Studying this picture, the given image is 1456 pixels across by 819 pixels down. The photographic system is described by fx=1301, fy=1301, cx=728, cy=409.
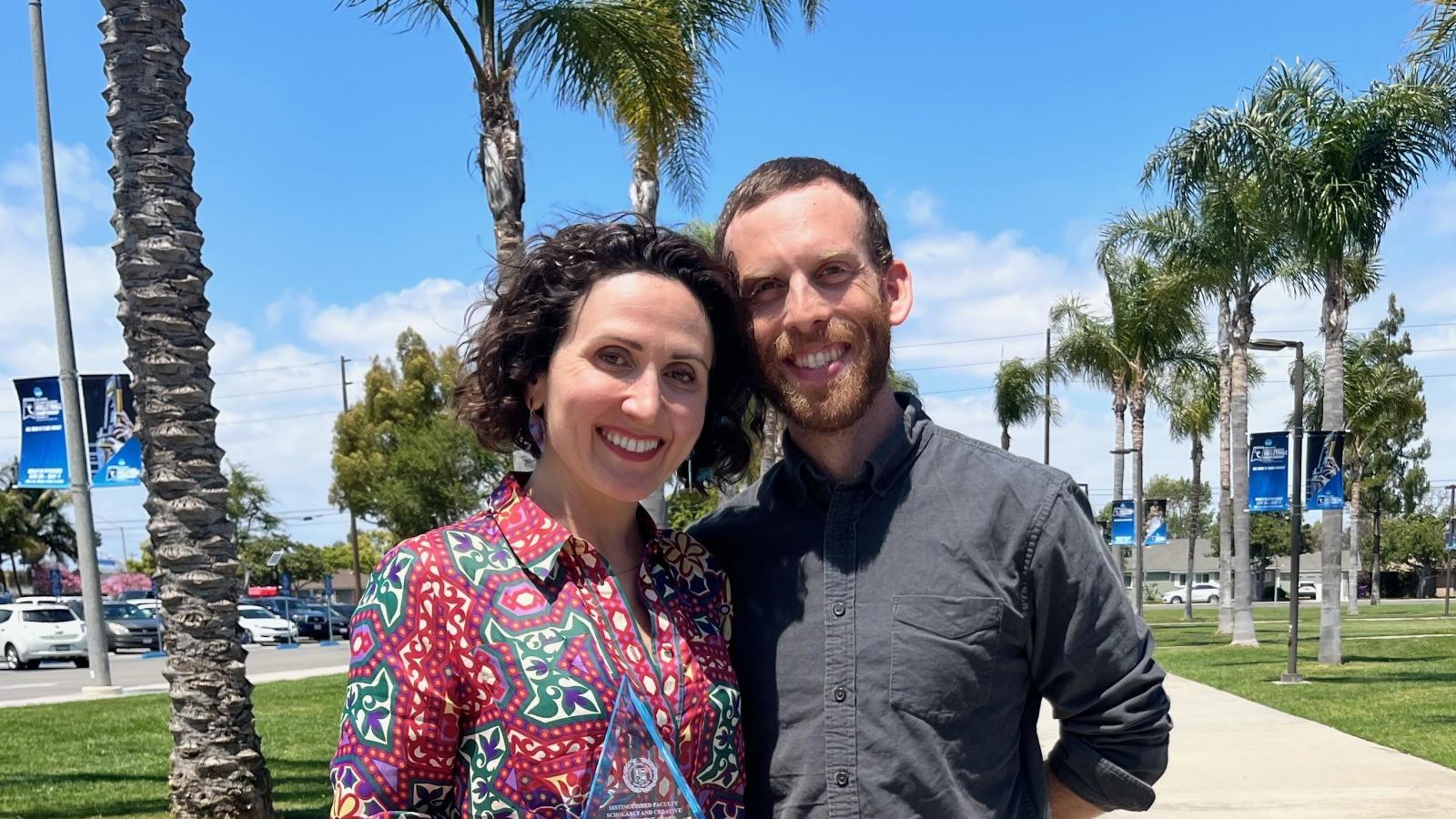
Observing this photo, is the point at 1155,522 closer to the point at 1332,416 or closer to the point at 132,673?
the point at 1332,416

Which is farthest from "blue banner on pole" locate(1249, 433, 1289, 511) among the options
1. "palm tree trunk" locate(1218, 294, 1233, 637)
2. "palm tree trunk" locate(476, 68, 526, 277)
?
"palm tree trunk" locate(476, 68, 526, 277)

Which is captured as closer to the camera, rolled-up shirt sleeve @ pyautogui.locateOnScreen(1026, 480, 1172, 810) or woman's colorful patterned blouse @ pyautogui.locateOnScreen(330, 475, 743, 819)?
woman's colorful patterned blouse @ pyautogui.locateOnScreen(330, 475, 743, 819)

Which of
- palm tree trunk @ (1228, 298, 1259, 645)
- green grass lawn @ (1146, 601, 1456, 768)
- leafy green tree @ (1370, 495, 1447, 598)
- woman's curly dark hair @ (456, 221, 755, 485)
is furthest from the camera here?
leafy green tree @ (1370, 495, 1447, 598)

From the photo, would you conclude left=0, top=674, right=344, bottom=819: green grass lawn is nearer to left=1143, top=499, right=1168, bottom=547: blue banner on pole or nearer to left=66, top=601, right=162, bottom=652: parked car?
left=66, top=601, right=162, bottom=652: parked car

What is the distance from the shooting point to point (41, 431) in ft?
56.5

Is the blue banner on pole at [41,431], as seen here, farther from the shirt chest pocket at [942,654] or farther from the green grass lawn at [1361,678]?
the shirt chest pocket at [942,654]

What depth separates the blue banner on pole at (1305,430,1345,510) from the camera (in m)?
18.5

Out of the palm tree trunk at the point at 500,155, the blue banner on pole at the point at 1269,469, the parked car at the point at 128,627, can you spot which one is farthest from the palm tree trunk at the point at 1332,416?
the parked car at the point at 128,627

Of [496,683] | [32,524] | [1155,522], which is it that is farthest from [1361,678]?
[32,524]

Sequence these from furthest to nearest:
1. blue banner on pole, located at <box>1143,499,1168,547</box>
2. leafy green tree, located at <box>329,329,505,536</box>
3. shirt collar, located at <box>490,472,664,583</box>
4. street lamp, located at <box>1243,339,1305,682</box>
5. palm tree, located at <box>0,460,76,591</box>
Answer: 1. palm tree, located at <box>0,460,76,591</box>
2. leafy green tree, located at <box>329,329,505,536</box>
3. blue banner on pole, located at <box>1143,499,1168,547</box>
4. street lamp, located at <box>1243,339,1305,682</box>
5. shirt collar, located at <box>490,472,664,583</box>

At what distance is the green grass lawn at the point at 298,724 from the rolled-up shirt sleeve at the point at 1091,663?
24.0ft

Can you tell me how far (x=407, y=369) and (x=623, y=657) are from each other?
38.3m

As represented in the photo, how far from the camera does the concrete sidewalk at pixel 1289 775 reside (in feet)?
27.4

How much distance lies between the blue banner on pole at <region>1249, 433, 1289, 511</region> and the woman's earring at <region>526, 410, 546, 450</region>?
1946cm
